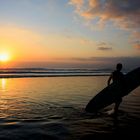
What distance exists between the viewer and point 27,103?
12656 mm

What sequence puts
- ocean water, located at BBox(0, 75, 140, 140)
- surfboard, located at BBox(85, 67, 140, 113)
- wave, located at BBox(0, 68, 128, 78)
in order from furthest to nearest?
wave, located at BBox(0, 68, 128, 78) < surfboard, located at BBox(85, 67, 140, 113) < ocean water, located at BBox(0, 75, 140, 140)

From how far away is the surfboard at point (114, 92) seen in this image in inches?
429

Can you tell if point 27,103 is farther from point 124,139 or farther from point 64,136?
point 124,139

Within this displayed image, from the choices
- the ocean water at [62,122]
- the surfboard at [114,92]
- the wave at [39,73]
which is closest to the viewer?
the ocean water at [62,122]

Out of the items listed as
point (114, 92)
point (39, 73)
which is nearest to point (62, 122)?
point (114, 92)

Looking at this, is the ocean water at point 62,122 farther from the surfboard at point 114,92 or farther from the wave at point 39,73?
the wave at point 39,73

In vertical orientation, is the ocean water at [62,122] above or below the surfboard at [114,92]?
below

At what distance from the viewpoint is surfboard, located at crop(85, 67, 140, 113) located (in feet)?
35.8

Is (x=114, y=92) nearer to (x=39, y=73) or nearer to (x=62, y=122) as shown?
(x=62, y=122)

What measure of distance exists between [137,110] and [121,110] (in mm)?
706

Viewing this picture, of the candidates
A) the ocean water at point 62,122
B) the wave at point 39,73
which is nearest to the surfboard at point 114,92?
the ocean water at point 62,122

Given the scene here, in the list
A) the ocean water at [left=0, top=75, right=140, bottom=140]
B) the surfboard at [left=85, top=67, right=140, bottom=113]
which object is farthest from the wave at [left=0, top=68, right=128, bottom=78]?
the surfboard at [left=85, top=67, right=140, bottom=113]

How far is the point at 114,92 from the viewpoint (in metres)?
10.9

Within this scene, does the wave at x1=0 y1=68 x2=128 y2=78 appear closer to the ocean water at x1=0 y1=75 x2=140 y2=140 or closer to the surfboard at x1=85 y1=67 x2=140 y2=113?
the ocean water at x1=0 y1=75 x2=140 y2=140
